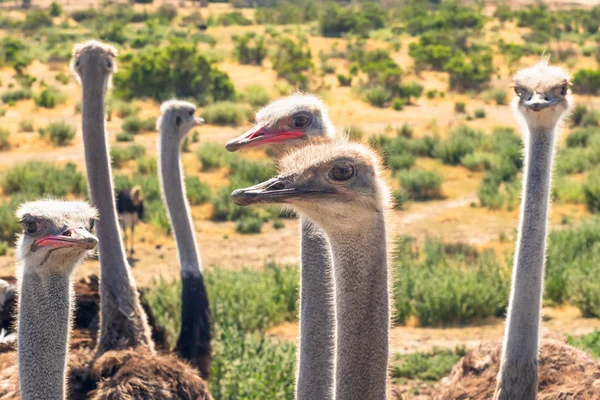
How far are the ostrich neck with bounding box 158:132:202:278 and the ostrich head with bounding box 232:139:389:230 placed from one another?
8.36ft

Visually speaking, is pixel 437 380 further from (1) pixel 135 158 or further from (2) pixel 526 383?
(1) pixel 135 158

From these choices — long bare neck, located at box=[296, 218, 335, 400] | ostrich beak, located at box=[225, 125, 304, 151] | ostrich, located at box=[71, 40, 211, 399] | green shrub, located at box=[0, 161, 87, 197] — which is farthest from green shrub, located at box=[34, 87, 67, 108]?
long bare neck, located at box=[296, 218, 335, 400]

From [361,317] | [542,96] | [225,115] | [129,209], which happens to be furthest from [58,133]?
[361,317]

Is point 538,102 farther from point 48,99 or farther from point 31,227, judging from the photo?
point 48,99

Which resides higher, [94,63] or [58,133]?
[94,63]

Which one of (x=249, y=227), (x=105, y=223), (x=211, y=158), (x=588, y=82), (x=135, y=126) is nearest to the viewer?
(x=105, y=223)

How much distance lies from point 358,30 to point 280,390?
101 ft

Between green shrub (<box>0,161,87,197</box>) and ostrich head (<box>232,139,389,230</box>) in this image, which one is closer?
ostrich head (<box>232,139,389,230</box>)

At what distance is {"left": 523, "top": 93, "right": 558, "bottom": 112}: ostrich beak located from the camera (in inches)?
147

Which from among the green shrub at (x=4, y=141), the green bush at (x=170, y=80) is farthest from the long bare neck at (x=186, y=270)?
the green bush at (x=170, y=80)

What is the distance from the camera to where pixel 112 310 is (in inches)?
161

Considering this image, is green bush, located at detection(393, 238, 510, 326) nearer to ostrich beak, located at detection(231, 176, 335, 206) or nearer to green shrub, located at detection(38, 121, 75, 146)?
ostrich beak, located at detection(231, 176, 335, 206)

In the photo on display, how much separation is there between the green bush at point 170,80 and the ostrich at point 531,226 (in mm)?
16876

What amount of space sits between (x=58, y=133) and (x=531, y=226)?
510 inches
